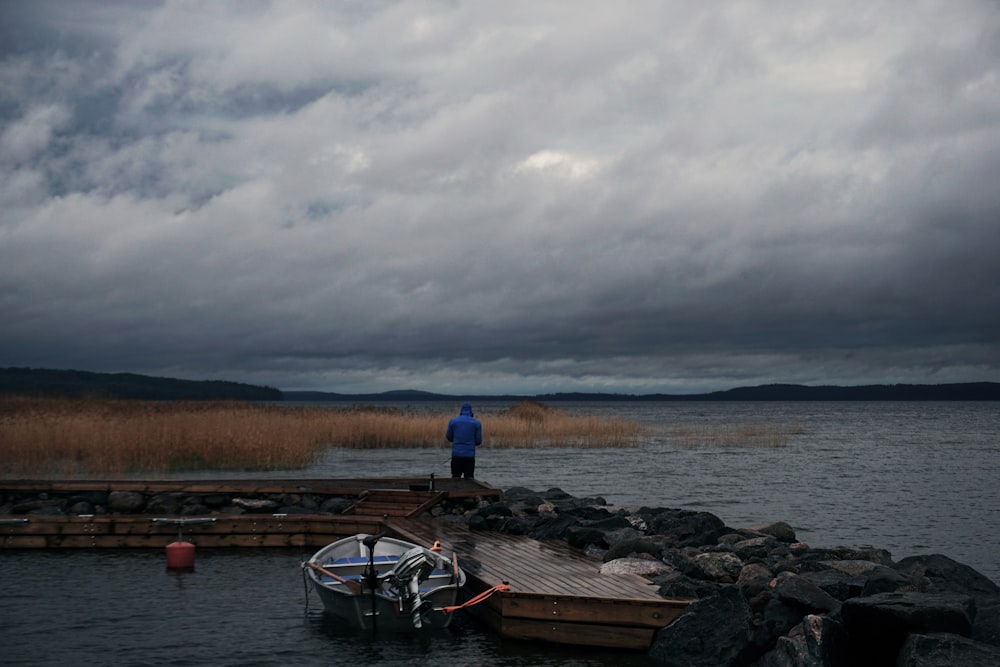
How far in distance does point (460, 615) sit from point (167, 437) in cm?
2127

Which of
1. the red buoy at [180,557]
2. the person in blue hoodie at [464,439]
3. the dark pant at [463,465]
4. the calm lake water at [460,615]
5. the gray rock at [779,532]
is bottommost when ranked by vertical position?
the calm lake water at [460,615]

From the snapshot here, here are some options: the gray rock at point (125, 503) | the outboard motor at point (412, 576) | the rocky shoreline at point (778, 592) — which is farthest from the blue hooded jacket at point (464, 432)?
the outboard motor at point (412, 576)

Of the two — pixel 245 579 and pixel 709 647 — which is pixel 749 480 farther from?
pixel 709 647

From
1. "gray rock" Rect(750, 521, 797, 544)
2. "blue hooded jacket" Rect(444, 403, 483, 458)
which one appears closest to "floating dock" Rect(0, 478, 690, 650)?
"blue hooded jacket" Rect(444, 403, 483, 458)

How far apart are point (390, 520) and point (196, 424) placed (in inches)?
691

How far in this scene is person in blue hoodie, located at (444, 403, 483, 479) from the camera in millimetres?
22375

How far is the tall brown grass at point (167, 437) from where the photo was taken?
1182 inches

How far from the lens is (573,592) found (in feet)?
39.9

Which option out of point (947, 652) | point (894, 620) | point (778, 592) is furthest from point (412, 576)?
point (947, 652)

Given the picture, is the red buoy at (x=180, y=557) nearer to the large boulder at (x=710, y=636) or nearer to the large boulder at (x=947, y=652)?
the large boulder at (x=710, y=636)

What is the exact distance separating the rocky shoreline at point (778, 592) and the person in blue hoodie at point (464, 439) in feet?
9.13

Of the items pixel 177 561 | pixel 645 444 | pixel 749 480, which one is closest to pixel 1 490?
pixel 177 561

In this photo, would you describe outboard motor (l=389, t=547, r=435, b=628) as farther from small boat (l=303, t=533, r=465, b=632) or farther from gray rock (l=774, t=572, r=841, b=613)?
gray rock (l=774, t=572, r=841, b=613)

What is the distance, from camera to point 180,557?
16.7m
